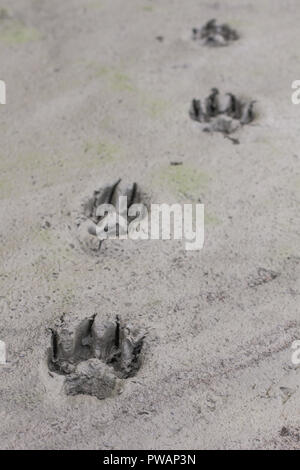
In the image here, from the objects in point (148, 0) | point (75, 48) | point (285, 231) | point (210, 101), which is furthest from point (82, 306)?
point (148, 0)

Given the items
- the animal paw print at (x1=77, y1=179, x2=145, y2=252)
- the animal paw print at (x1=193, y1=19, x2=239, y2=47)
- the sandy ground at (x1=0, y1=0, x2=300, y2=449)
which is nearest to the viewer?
the sandy ground at (x1=0, y1=0, x2=300, y2=449)

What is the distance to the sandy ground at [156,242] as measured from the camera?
61.9 inches

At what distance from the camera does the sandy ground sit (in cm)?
157

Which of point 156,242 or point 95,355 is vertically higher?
point 156,242

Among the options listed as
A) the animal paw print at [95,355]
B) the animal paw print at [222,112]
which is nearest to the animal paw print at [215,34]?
the animal paw print at [222,112]

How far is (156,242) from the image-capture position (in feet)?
6.68

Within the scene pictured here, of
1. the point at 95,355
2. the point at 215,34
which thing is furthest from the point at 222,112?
the point at 95,355

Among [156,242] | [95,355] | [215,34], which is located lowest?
[95,355]

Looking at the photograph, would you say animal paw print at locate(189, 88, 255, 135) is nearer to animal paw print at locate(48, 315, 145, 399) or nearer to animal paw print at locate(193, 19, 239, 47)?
animal paw print at locate(193, 19, 239, 47)

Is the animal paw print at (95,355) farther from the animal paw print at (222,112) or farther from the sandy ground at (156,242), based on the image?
the animal paw print at (222,112)

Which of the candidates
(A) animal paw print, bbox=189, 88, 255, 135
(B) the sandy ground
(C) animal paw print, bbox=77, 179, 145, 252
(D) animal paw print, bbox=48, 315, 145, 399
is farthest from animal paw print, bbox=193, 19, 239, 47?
(D) animal paw print, bbox=48, 315, 145, 399

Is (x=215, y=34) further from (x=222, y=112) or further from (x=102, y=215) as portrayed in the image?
(x=102, y=215)

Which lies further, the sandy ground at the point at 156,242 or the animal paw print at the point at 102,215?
the animal paw print at the point at 102,215

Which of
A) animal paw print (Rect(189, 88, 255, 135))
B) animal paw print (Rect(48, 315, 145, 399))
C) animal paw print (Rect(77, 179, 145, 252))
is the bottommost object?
animal paw print (Rect(48, 315, 145, 399))
